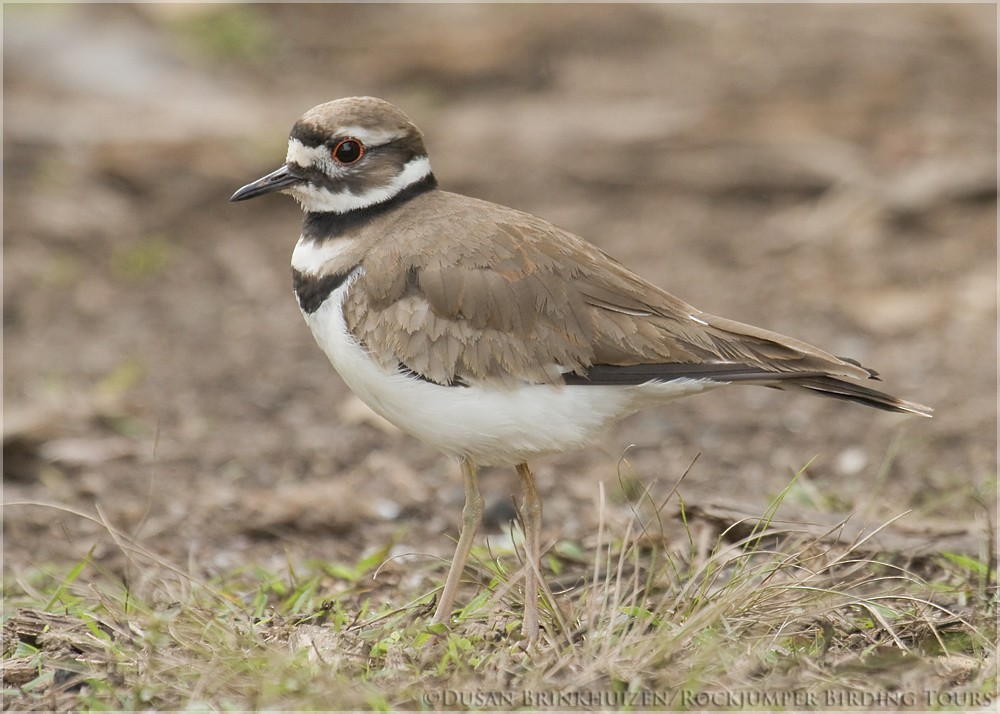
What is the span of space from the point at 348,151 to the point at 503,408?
3.90ft

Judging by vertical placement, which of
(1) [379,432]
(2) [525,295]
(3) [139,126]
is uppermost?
(2) [525,295]

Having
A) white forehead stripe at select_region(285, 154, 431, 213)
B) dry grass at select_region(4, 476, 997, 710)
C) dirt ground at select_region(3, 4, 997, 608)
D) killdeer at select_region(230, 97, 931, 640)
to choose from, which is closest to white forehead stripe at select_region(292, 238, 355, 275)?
killdeer at select_region(230, 97, 931, 640)

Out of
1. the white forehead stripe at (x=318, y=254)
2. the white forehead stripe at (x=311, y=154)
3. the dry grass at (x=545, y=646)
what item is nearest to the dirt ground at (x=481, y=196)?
the dry grass at (x=545, y=646)

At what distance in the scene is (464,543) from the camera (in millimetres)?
4332

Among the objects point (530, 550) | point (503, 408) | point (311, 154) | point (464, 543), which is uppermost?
point (311, 154)

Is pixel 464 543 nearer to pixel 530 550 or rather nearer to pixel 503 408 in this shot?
pixel 530 550

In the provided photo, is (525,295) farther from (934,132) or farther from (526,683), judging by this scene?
(934,132)

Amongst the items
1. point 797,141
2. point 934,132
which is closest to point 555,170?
point 797,141

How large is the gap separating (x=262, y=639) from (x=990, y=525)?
2.66 metres

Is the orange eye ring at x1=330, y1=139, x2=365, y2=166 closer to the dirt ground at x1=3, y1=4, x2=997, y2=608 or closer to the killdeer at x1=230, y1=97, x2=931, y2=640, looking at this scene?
the killdeer at x1=230, y1=97, x2=931, y2=640

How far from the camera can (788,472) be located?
6234 millimetres

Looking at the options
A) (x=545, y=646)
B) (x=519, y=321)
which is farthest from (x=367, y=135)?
(x=545, y=646)

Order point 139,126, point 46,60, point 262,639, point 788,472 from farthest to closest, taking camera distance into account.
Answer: point 46,60 → point 139,126 → point 788,472 → point 262,639

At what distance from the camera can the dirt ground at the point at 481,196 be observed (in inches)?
236
